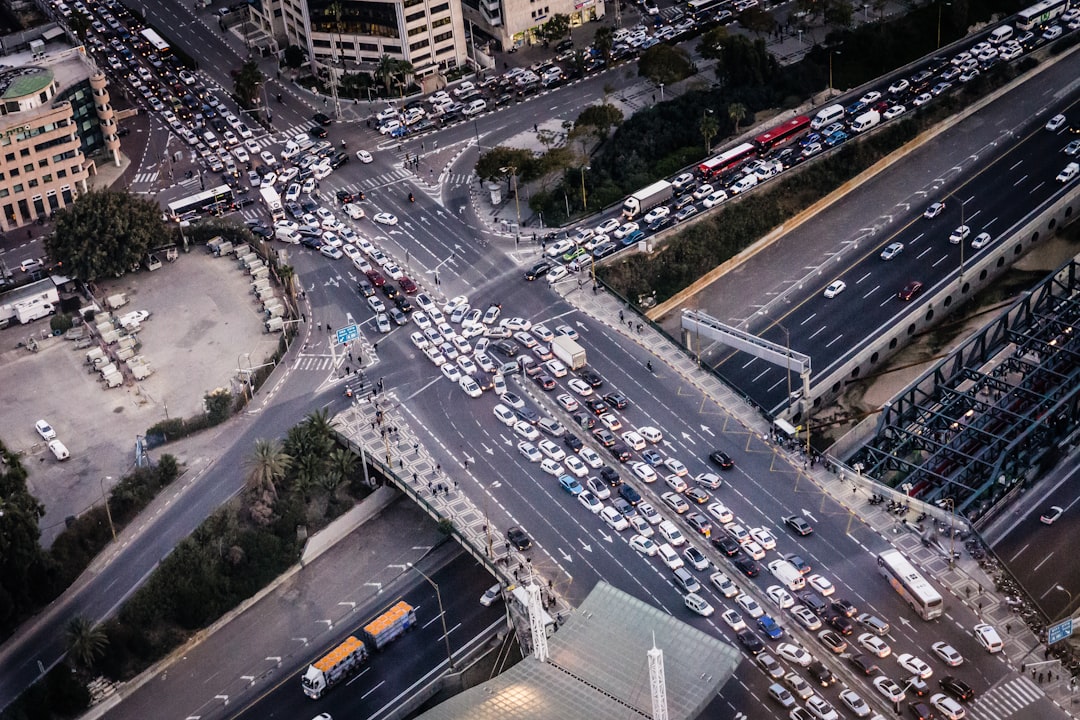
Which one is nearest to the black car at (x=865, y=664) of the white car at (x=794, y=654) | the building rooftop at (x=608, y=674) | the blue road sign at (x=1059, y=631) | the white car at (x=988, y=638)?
the white car at (x=794, y=654)

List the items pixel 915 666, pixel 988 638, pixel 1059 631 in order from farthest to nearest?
1. pixel 988 638
2. pixel 1059 631
3. pixel 915 666

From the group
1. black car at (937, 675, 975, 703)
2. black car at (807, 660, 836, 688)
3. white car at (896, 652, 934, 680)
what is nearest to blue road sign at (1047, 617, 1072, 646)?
black car at (937, 675, 975, 703)

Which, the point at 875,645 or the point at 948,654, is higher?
the point at 875,645

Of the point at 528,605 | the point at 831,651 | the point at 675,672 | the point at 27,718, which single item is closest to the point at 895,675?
the point at 831,651

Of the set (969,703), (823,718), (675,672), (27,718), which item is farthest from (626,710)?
(27,718)

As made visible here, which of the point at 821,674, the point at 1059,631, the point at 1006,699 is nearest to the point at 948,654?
the point at 1006,699

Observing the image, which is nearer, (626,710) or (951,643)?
(626,710)

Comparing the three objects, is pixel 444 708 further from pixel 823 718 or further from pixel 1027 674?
pixel 1027 674

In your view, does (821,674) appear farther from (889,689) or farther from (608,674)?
(608,674)
